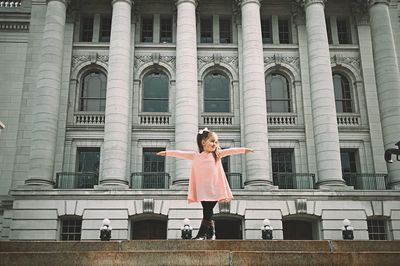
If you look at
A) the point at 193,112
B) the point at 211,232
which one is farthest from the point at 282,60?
the point at 211,232

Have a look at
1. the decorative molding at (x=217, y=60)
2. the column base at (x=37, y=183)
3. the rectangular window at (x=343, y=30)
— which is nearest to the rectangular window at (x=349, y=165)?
the rectangular window at (x=343, y=30)

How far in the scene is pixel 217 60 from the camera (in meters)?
29.3

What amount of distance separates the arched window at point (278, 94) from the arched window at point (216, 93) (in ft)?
8.66

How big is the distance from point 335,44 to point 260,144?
9547mm

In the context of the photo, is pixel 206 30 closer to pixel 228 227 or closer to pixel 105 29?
pixel 105 29

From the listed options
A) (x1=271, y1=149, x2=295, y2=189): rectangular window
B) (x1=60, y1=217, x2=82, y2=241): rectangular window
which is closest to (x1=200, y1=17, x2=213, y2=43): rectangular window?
(x1=271, y1=149, x2=295, y2=189): rectangular window

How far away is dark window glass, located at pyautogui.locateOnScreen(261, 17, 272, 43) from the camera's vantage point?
30.6 m

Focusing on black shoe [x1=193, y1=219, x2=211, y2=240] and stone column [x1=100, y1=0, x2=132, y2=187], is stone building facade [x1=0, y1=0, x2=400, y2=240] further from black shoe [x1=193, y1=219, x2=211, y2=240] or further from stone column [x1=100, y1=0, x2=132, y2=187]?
black shoe [x1=193, y1=219, x2=211, y2=240]

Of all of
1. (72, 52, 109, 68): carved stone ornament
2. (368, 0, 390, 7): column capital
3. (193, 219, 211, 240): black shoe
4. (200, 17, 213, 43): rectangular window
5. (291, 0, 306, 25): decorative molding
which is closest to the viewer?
(193, 219, 211, 240): black shoe

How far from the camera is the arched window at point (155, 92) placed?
94.7 feet

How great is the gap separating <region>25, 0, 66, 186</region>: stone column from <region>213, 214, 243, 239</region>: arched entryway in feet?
31.0

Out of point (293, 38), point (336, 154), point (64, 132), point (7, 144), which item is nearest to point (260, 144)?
point (336, 154)

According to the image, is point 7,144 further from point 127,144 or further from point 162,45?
point 162,45

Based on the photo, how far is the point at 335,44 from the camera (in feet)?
99.0
